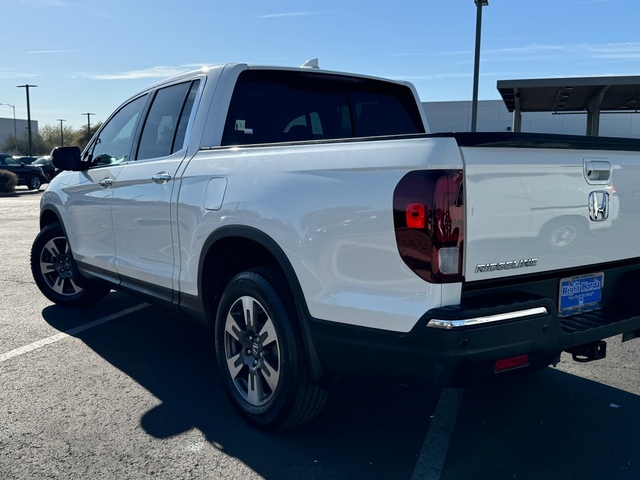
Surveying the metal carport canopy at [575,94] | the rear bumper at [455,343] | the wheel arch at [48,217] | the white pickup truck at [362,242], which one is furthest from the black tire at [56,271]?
the metal carport canopy at [575,94]

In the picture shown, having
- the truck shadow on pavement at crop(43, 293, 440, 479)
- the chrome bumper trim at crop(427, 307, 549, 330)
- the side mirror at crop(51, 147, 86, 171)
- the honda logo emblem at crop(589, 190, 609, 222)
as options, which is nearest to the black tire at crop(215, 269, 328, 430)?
the truck shadow on pavement at crop(43, 293, 440, 479)

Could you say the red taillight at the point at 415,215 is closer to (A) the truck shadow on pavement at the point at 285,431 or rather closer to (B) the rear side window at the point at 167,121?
(A) the truck shadow on pavement at the point at 285,431

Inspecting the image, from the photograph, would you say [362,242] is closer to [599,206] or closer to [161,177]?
[599,206]

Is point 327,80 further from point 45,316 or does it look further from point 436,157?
point 45,316

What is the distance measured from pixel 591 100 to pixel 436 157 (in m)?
19.6

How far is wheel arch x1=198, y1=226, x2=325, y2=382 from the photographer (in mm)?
3012

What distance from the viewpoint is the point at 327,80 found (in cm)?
447

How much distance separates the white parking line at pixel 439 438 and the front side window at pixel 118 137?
2.97m

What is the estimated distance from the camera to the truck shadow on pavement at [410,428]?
3035 mm

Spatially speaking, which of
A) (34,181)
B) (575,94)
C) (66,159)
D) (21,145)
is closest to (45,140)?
(21,145)

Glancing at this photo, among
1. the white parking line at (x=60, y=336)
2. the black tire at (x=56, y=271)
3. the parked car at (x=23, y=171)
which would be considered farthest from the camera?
the parked car at (x=23, y=171)

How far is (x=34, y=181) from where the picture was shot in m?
29.2

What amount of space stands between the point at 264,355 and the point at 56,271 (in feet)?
11.7

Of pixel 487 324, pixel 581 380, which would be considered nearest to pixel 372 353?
pixel 487 324
